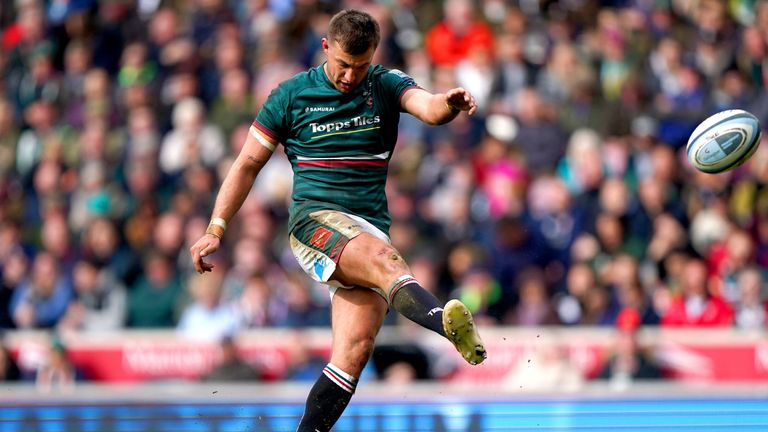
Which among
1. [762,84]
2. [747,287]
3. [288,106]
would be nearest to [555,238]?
[747,287]

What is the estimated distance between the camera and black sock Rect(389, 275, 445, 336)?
24.6 ft

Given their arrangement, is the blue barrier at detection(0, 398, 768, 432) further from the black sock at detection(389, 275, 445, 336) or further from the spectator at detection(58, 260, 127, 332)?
the spectator at detection(58, 260, 127, 332)

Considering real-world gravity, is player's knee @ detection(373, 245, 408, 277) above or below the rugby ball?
below

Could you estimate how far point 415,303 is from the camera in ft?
24.8

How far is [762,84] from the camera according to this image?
15.3m

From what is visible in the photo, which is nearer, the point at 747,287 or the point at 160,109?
the point at 747,287

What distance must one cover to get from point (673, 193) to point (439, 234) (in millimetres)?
2334

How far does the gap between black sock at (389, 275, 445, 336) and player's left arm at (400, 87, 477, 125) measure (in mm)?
867

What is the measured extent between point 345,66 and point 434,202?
22.0ft

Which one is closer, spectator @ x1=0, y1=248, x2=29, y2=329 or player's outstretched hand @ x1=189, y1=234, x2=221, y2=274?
player's outstretched hand @ x1=189, y1=234, x2=221, y2=274

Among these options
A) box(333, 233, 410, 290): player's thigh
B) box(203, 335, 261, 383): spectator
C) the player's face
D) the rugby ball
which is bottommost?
box(333, 233, 410, 290): player's thigh

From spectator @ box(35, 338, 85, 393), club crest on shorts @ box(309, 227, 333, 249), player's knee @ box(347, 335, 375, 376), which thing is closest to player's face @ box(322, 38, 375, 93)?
club crest on shorts @ box(309, 227, 333, 249)

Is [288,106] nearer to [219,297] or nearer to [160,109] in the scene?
[219,297]

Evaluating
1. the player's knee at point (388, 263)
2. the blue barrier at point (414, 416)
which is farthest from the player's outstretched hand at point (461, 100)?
the blue barrier at point (414, 416)
